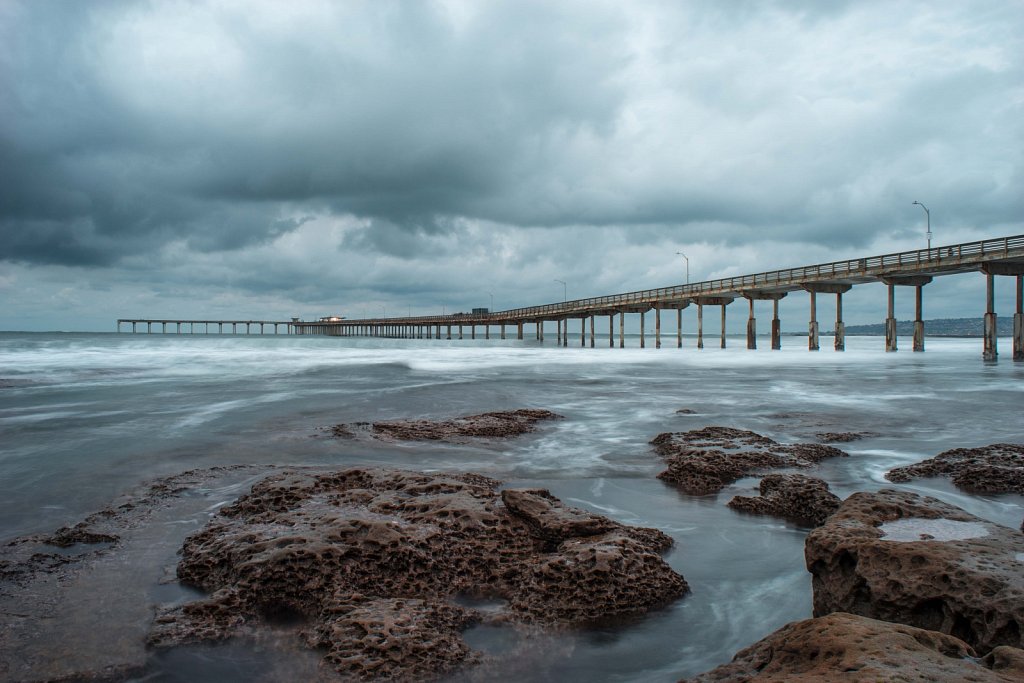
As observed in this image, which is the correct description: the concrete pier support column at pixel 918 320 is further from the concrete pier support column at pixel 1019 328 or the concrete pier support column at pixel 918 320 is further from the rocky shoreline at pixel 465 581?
the rocky shoreline at pixel 465 581

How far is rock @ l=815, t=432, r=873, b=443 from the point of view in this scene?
33.7 ft

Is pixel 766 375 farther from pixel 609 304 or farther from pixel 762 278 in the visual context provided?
pixel 609 304

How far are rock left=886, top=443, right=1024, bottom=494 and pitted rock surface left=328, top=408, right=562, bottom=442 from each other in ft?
19.4

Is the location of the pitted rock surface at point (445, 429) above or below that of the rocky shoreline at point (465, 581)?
below

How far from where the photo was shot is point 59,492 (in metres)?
7.04

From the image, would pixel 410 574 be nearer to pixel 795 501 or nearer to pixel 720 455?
pixel 795 501

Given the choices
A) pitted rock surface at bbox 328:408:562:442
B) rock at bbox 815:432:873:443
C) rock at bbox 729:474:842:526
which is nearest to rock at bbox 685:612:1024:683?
rock at bbox 729:474:842:526

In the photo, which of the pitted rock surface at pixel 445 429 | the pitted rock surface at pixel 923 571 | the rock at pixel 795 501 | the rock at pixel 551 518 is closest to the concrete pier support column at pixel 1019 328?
the pitted rock surface at pixel 445 429

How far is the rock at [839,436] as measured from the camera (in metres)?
10.3

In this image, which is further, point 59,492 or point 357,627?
point 59,492

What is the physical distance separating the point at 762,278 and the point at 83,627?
48.7m

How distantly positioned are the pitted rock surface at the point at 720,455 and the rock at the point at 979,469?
1137 mm

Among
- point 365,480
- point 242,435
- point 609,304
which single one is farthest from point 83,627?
point 609,304

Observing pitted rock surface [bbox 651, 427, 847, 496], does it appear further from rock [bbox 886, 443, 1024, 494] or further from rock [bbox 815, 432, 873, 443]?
rock [bbox 886, 443, 1024, 494]
